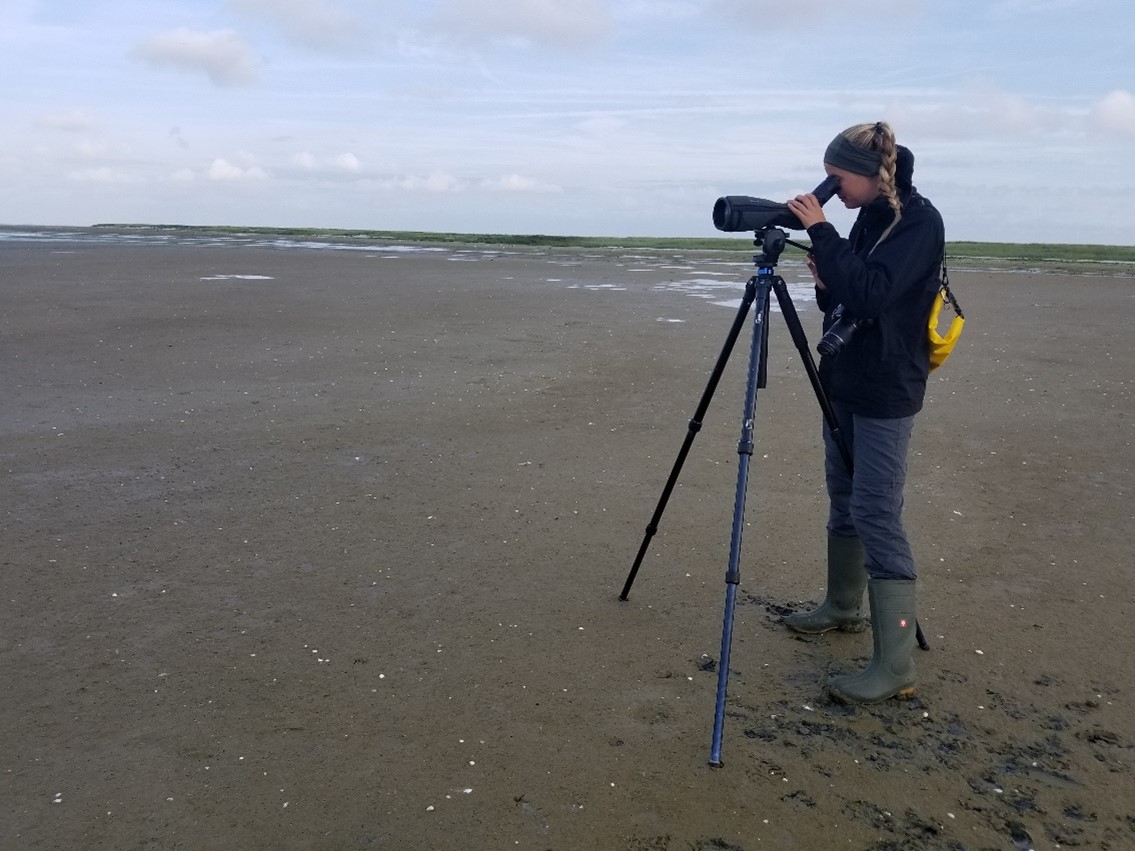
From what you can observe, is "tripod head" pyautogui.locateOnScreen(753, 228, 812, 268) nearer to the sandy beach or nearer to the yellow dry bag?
the yellow dry bag

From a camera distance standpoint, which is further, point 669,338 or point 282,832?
point 669,338

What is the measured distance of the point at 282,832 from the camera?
326cm

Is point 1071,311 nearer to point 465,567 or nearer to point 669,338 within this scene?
point 669,338

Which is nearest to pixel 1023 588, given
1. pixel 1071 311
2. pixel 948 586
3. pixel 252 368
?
pixel 948 586

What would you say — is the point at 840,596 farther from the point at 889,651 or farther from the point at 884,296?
the point at 884,296

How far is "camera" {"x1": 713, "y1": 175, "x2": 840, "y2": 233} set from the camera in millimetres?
3932

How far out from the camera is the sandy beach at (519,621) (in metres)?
3.40

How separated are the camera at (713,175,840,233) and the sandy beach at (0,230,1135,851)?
1.98m

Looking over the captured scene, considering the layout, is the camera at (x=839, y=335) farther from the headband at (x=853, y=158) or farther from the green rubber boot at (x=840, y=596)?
the green rubber boot at (x=840, y=596)

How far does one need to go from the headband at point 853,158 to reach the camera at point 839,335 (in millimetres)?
584

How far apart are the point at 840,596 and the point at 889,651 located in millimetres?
678

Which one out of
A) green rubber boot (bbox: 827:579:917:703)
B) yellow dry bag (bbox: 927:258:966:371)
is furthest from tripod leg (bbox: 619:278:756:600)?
green rubber boot (bbox: 827:579:917:703)

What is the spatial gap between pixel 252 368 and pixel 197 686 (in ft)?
24.9

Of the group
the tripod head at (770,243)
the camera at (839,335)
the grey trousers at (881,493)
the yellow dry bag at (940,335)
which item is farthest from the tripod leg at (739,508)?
the yellow dry bag at (940,335)
